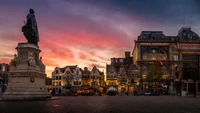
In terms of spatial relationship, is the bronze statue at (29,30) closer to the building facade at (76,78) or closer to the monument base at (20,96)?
the monument base at (20,96)

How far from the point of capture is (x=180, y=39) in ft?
357

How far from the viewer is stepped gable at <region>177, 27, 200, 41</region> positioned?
108438 mm

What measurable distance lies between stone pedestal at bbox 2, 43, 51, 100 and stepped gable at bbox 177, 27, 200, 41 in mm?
87301

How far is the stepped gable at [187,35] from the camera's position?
356 ft

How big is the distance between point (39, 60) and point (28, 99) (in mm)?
6355

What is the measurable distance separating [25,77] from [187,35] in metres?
91.8

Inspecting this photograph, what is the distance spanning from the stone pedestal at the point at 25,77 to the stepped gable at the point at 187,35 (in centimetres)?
8730

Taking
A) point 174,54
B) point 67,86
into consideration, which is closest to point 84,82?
point 67,86

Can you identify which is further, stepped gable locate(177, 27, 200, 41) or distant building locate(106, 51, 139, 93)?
stepped gable locate(177, 27, 200, 41)

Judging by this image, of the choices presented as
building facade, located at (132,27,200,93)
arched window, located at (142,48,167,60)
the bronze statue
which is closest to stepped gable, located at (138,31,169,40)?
building facade, located at (132,27,200,93)

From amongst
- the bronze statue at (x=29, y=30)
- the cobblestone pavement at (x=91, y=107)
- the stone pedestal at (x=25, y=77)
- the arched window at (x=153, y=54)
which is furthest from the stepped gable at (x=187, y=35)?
the stone pedestal at (x=25, y=77)

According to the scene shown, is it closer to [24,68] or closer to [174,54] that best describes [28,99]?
[24,68]

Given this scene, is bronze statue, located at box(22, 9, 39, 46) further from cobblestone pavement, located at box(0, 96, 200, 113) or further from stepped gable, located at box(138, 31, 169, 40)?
stepped gable, located at box(138, 31, 169, 40)

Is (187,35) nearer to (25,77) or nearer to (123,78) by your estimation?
(123,78)
